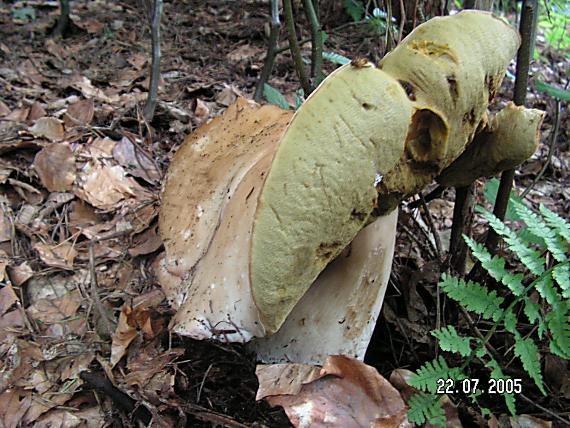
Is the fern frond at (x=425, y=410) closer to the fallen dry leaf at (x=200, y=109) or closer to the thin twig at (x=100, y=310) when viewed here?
the thin twig at (x=100, y=310)

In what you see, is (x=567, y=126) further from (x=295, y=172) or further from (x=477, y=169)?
(x=295, y=172)

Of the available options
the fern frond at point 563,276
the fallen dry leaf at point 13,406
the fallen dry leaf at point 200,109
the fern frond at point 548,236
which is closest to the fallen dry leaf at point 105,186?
the fallen dry leaf at point 200,109

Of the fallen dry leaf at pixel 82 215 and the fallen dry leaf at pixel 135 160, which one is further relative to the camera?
the fallen dry leaf at pixel 135 160

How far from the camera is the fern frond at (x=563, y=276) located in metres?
1.48

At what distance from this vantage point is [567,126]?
12.7ft

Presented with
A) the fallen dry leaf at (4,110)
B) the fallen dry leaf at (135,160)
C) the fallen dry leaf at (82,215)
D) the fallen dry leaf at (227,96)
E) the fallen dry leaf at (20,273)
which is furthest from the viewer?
the fallen dry leaf at (227,96)

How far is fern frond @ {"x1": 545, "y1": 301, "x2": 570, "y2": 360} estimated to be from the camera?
1496mm

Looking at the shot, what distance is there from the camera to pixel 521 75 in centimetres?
184

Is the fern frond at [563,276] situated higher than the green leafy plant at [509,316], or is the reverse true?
the fern frond at [563,276]

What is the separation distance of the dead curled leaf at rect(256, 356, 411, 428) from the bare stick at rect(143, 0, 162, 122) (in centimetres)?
228

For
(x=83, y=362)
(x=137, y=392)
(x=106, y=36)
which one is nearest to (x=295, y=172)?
(x=137, y=392)

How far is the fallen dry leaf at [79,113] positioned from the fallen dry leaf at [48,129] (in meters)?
0.08

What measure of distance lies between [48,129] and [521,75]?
264 cm

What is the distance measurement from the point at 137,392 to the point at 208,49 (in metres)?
3.92
